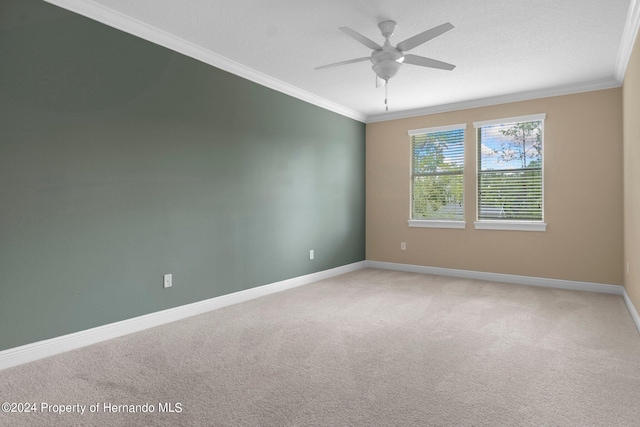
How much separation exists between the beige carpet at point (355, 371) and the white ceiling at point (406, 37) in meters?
2.67

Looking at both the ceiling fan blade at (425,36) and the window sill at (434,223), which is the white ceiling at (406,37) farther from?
the window sill at (434,223)

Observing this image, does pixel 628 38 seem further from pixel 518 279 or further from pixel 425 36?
pixel 518 279

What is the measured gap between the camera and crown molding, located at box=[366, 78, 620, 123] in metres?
4.61

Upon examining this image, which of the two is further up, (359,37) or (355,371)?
(359,37)

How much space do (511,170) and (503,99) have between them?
1.03 m

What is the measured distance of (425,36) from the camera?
108 inches

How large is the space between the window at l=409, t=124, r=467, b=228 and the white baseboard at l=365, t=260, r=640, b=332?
0.72m

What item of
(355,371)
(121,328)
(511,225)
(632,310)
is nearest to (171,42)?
(121,328)

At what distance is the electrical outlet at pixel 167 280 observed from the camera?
344cm

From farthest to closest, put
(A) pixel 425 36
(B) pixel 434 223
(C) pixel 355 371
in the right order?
1. (B) pixel 434 223
2. (A) pixel 425 36
3. (C) pixel 355 371

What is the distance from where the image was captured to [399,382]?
2.28m

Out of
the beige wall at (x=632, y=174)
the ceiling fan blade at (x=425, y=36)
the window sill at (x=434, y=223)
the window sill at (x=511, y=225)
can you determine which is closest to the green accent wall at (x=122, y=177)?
the ceiling fan blade at (x=425, y=36)

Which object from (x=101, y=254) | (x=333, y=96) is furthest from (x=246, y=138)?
(x=101, y=254)

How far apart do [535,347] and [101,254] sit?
3561mm
